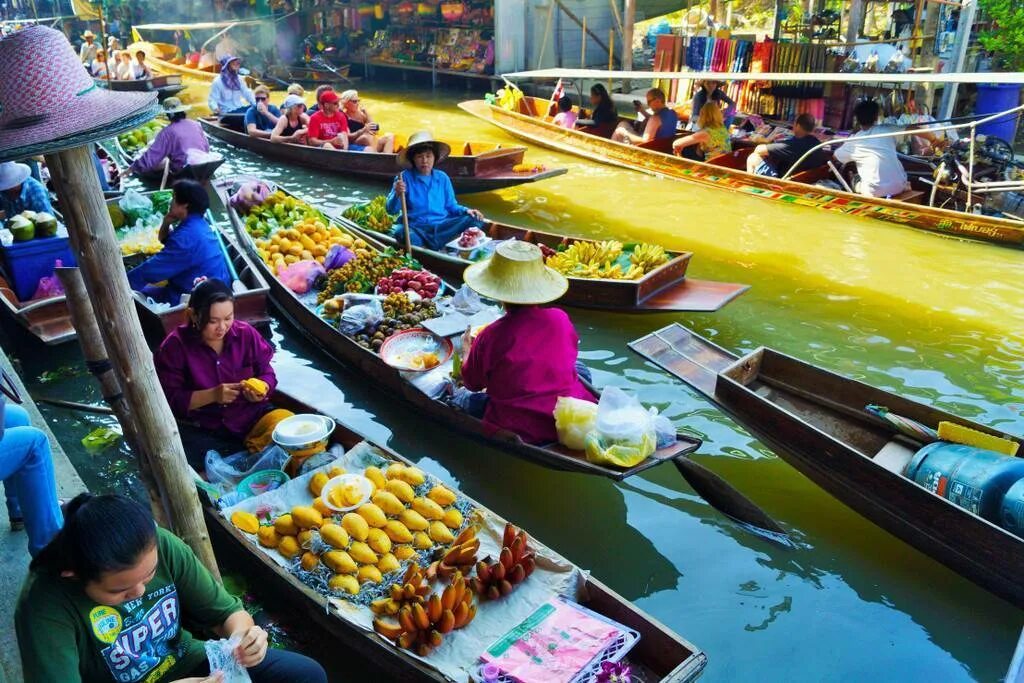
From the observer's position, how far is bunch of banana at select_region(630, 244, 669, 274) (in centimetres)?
655

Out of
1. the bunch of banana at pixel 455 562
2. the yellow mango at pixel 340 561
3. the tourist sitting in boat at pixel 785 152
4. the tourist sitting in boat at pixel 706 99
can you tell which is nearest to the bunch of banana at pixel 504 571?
the bunch of banana at pixel 455 562

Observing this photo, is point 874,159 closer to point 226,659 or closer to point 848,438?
point 848,438

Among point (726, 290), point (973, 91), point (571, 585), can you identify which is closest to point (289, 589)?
point (571, 585)

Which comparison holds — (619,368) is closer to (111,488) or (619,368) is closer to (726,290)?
(726,290)

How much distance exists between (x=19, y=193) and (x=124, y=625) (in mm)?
5600

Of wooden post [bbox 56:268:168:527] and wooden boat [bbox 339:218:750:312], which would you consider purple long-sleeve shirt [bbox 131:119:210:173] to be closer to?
wooden boat [bbox 339:218:750:312]

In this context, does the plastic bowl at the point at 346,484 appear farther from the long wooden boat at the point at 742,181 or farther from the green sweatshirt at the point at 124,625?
the long wooden boat at the point at 742,181

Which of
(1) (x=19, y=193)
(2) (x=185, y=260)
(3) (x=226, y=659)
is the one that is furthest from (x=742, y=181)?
(3) (x=226, y=659)

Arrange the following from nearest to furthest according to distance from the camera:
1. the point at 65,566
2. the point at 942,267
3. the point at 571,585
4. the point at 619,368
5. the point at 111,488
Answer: the point at 65,566 → the point at 571,585 → the point at 111,488 → the point at 619,368 → the point at 942,267

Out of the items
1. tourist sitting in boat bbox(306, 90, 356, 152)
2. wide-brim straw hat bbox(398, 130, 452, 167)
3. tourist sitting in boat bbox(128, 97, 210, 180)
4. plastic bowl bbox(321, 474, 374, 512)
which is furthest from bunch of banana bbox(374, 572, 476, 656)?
tourist sitting in boat bbox(306, 90, 356, 152)

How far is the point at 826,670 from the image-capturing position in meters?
3.52

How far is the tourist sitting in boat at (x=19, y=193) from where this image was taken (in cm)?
627

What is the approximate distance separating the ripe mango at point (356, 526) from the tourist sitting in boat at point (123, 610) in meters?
0.85

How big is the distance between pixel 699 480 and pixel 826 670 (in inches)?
44.7
